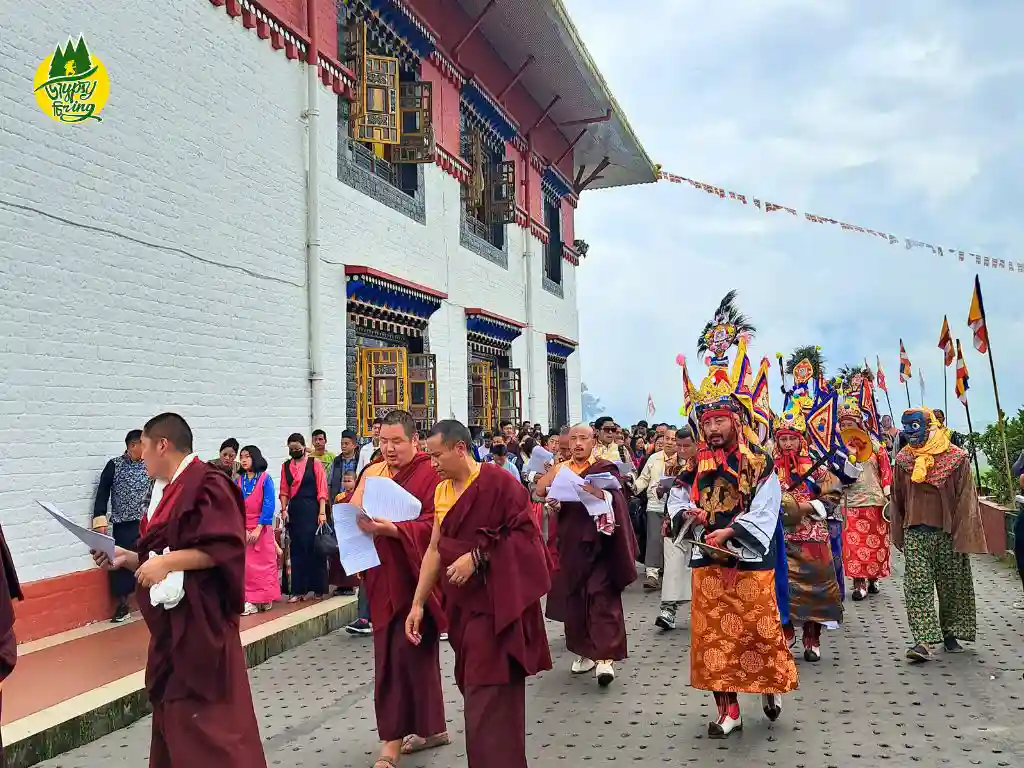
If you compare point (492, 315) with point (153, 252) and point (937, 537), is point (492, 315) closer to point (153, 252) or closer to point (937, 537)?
point (153, 252)

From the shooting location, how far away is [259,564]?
8695mm

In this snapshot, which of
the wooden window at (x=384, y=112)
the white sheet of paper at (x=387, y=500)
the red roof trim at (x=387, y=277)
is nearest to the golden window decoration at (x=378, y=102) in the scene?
the wooden window at (x=384, y=112)

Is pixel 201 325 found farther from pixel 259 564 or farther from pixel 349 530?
pixel 349 530

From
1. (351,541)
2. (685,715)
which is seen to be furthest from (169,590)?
(685,715)

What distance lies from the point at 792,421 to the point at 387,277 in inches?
241

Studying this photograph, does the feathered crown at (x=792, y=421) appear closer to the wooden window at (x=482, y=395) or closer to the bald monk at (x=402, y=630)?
the bald monk at (x=402, y=630)

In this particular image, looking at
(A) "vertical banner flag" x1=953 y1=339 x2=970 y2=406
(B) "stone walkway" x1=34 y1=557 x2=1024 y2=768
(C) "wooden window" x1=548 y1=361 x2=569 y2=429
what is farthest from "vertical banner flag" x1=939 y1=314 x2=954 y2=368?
(C) "wooden window" x1=548 y1=361 x2=569 y2=429

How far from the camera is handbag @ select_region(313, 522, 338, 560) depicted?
28.8 feet

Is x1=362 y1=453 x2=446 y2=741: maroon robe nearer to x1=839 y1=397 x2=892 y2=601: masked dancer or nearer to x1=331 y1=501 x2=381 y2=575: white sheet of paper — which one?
x1=331 y1=501 x2=381 y2=575: white sheet of paper

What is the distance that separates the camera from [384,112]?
1209 cm

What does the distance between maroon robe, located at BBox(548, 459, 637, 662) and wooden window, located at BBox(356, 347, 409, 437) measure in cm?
525

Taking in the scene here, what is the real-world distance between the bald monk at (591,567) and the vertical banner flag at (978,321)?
5.67 meters

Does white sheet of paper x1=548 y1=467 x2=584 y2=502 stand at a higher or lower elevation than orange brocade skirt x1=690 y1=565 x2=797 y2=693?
higher

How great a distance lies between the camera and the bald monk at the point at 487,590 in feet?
13.8
